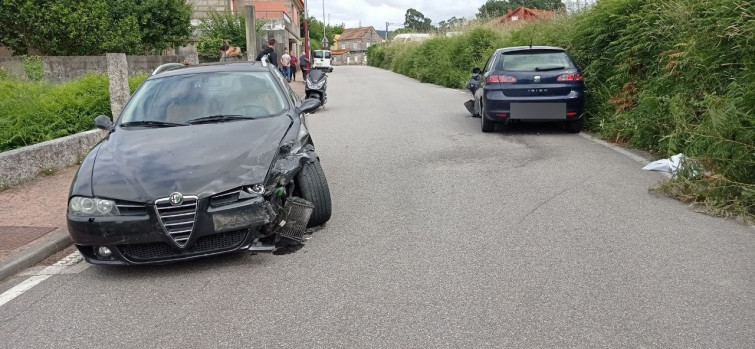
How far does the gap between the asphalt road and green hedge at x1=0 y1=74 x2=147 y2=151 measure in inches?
196

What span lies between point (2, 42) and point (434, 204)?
1745 cm

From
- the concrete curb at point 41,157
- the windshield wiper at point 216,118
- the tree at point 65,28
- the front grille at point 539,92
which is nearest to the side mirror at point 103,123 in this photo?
the windshield wiper at point 216,118

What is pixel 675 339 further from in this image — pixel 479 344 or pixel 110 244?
pixel 110 244

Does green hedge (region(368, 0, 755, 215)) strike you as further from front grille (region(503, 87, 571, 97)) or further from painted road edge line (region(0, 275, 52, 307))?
painted road edge line (region(0, 275, 52, 307))

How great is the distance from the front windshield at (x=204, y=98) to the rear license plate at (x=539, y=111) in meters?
5.43

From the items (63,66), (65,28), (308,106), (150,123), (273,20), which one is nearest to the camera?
(150,123)

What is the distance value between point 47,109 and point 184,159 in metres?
6.10

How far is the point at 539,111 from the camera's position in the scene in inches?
420

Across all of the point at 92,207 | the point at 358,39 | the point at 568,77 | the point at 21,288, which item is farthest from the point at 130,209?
the point at 358,39

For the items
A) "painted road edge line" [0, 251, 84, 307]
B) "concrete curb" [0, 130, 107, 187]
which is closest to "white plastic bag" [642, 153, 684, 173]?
"painted road edge line" [0, 251, 84, 307]

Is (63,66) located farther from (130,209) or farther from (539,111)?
(130,209)

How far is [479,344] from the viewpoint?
3.39 metres

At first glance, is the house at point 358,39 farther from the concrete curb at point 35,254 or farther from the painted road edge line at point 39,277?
the painted road edge line at point 39,277

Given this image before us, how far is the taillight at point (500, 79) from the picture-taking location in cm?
1066
